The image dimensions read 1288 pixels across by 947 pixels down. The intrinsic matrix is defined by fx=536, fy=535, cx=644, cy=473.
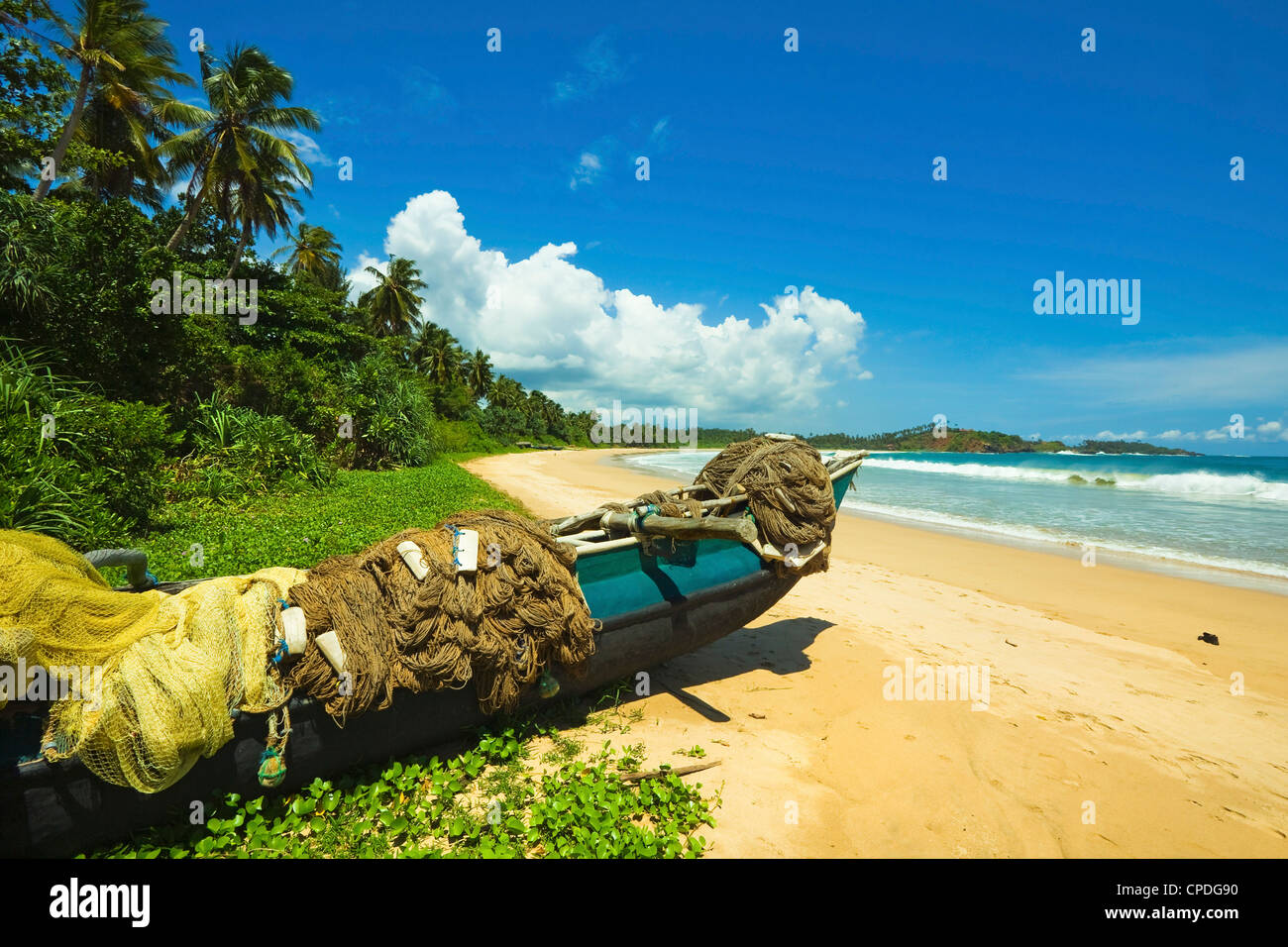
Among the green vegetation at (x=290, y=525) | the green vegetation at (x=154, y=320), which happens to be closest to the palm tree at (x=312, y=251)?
the green vegetation at (x=154, y=320)

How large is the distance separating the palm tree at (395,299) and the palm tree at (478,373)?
20541 mm

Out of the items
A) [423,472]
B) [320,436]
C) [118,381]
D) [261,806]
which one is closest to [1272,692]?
[261,806]

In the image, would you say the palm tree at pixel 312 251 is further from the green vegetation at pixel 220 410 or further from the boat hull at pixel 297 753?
the boat hull at pixel 297 753

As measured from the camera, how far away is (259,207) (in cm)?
2089

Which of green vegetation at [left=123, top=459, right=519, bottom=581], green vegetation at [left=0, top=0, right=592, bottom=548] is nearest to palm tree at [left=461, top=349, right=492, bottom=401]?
green vegetation at [left=0, top=0, right=592, bottom=548]

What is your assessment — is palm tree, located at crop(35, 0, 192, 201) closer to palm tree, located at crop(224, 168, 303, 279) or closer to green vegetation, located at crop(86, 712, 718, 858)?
palm tree, located at crop(224, 168, 303, 279)

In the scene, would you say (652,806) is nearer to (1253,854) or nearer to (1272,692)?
(1253,854)

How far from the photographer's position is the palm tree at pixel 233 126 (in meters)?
18.3

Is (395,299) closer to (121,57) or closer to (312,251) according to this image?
(312,251)

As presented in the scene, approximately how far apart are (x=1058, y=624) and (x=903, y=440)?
107 m

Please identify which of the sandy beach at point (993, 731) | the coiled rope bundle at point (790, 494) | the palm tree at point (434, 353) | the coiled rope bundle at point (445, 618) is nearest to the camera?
the coiled rope bundle at point (445, 618)

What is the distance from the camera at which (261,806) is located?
8.80ft

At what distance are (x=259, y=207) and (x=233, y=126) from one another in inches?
117

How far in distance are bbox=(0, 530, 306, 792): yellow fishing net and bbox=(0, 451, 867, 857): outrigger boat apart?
15 cm
